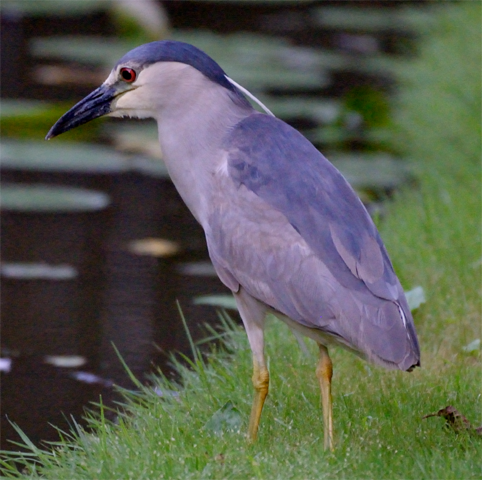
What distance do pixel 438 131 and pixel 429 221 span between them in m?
2.14

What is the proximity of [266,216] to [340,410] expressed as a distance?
72 centimetres

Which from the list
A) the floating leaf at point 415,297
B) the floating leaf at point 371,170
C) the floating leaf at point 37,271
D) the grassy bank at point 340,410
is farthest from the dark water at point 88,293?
the floating leaf at point 371,170

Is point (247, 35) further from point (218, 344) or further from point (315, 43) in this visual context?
point (218, 344)

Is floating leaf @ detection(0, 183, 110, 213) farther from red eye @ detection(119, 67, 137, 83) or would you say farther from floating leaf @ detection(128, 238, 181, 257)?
red eye @ detection(119, 67, 137, 83)

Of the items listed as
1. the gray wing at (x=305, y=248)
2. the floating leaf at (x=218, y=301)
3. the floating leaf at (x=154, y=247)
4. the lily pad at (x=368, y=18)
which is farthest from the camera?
the lily pad at (x=368, y=18)

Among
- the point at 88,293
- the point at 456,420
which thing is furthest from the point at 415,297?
the point at 88,293

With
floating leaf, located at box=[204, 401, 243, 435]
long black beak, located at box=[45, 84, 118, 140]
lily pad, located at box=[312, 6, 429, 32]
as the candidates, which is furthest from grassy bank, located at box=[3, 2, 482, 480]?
lily pad, located at box=[312, 6, 429, 32]

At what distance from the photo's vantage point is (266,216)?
335 centimetres

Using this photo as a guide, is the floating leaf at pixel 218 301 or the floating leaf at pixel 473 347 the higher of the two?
the floating leaf at pixel 473 347

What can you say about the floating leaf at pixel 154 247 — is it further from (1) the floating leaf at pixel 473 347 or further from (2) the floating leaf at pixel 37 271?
(1) the floating leaf at pixel 473 347

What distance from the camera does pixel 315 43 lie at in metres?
10.5

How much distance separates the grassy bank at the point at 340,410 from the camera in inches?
120

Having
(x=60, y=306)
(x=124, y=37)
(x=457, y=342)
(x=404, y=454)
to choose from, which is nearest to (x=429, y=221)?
(x=457, y=342)

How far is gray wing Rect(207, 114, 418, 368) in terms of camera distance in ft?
10.4
